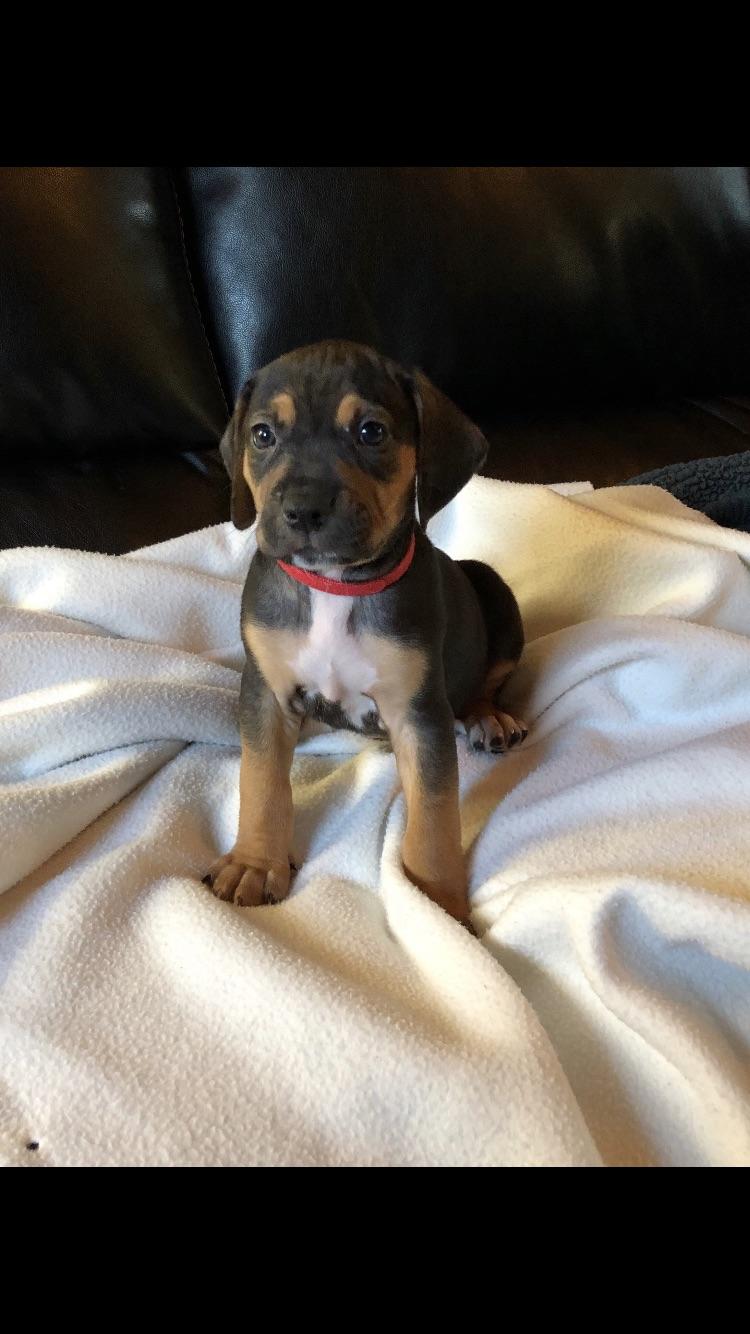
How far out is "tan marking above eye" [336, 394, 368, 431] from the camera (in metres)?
2.06

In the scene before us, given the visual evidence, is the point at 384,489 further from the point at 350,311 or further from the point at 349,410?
the point at 350,311

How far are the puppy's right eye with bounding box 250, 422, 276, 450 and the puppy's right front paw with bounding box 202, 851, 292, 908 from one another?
839 millimetres

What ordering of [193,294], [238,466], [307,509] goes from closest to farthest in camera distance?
1. [307,509]
2. [238,466]
3. [193,294]

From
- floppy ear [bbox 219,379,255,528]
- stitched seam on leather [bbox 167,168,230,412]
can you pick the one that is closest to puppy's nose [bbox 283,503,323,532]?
floppy ear [bbox 219,379,255,528]

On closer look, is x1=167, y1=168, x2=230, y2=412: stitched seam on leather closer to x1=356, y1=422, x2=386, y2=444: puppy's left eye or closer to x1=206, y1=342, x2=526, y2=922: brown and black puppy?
x1=206, y1=342, x2=526, y2=922: brown and black puppy

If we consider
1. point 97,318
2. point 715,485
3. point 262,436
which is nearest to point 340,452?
point 262,436

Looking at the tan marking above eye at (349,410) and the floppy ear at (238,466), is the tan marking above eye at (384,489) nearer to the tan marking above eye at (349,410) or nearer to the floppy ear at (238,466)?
the tan marking above eye at (349,410)

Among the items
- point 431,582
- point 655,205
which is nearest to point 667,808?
point 431,582

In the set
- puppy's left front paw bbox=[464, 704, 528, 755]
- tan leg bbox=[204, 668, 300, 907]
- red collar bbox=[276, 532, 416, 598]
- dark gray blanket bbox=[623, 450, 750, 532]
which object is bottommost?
puppy's left front paw bbox=[464, 704, 528, 755]

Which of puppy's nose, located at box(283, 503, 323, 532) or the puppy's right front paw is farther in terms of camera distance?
the puppy's right front paw

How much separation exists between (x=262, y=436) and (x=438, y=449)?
365 millimetres

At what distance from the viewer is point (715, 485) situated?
3396 mm

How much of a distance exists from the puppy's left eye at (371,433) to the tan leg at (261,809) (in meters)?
0.57
